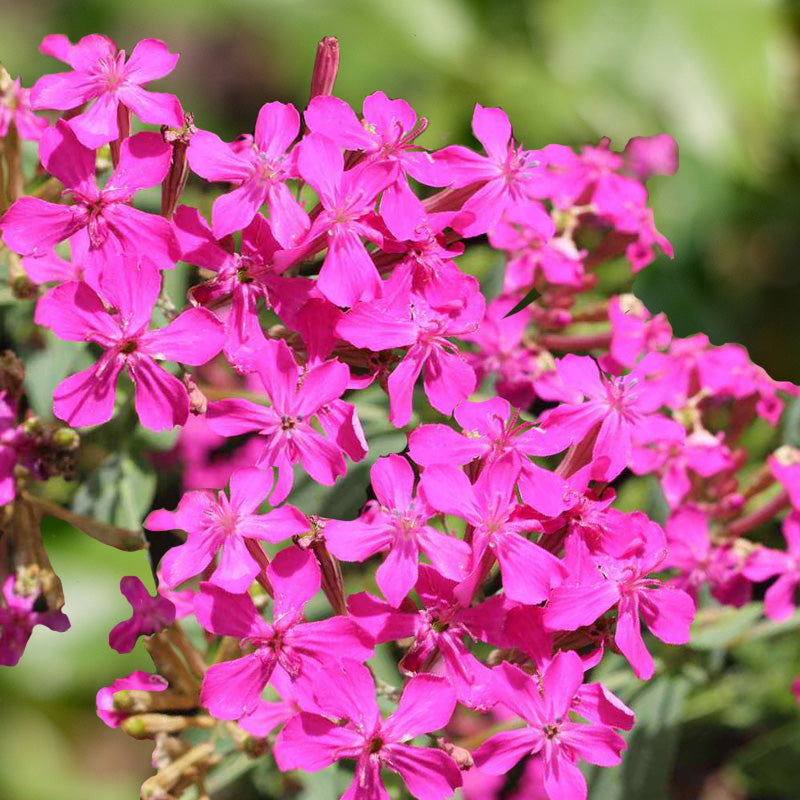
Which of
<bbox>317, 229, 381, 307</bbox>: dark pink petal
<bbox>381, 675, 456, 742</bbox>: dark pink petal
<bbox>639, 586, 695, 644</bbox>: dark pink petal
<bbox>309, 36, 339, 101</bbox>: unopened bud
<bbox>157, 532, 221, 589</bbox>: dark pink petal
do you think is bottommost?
<bbox>381, 675, 456, 742</bbox>: dark pink petal

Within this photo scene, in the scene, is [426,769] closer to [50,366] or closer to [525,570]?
[525,570]

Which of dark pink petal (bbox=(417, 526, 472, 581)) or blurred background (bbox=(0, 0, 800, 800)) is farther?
blurred background (bbox=(0, 0, 800, 800))

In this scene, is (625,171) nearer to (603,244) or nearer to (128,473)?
(603,244)

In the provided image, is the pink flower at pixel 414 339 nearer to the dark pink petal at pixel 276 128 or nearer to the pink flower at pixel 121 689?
the dark pink petal at pixel 276 128

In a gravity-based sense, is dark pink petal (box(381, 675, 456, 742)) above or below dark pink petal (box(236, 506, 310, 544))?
below

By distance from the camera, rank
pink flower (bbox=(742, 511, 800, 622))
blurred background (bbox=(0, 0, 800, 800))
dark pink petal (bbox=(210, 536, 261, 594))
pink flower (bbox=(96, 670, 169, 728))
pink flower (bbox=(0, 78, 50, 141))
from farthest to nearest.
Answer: blurred background (bbox=(0, 0, 800, 800)), pink flower (bbox=(742, 511, 800, 622)), pink flower (bbox=(0, 78, 50, 141)), pink flower (bbox=(96, 670, 169, 728)), dark pink petal (bbox=(210, 536, 261, 594))

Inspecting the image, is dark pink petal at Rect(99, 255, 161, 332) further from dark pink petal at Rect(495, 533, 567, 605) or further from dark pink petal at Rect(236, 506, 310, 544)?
dark pink petal at Rect(495, 533, 567, 605)

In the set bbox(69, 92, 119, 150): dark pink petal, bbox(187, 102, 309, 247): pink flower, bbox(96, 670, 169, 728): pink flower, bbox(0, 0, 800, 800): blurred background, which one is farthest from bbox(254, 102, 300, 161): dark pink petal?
bbox(0, 0, 800, 800): blurred background

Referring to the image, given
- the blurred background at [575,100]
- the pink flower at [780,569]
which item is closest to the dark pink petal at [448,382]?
the pink flower at [780,569]
